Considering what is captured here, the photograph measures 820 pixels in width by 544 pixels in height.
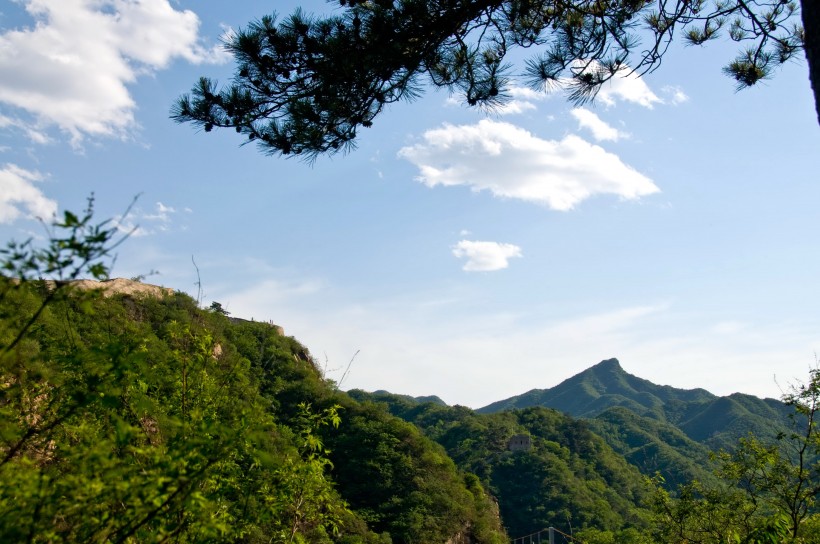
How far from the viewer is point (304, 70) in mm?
4652

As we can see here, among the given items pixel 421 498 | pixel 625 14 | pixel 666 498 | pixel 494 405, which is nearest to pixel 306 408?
pixel 625 14

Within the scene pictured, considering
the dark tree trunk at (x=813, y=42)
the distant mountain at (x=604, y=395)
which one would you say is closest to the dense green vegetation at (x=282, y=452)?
the dark tree trunk at (x=813, y=42)

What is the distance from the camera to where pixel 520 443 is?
60.7m

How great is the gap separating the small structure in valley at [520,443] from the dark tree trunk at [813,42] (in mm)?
60865

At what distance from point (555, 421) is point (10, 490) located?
73892 millimetres

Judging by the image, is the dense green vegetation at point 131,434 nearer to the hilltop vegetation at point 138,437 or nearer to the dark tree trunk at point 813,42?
the hilltop vegetation at point 138,437

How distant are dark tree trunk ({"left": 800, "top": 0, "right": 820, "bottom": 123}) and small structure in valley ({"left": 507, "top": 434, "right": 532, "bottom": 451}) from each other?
200ft

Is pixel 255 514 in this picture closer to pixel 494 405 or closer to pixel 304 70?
pixel 304 70

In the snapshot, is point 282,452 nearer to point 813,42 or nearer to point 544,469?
point 813,42

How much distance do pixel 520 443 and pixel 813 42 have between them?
61712 millimetres

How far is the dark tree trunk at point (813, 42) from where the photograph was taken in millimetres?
2809

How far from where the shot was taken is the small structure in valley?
60.1 m

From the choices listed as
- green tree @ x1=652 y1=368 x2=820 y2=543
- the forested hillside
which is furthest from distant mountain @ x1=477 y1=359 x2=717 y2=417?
the forested hillside

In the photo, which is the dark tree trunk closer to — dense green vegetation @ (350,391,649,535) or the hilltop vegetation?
the hilltop vegetation
